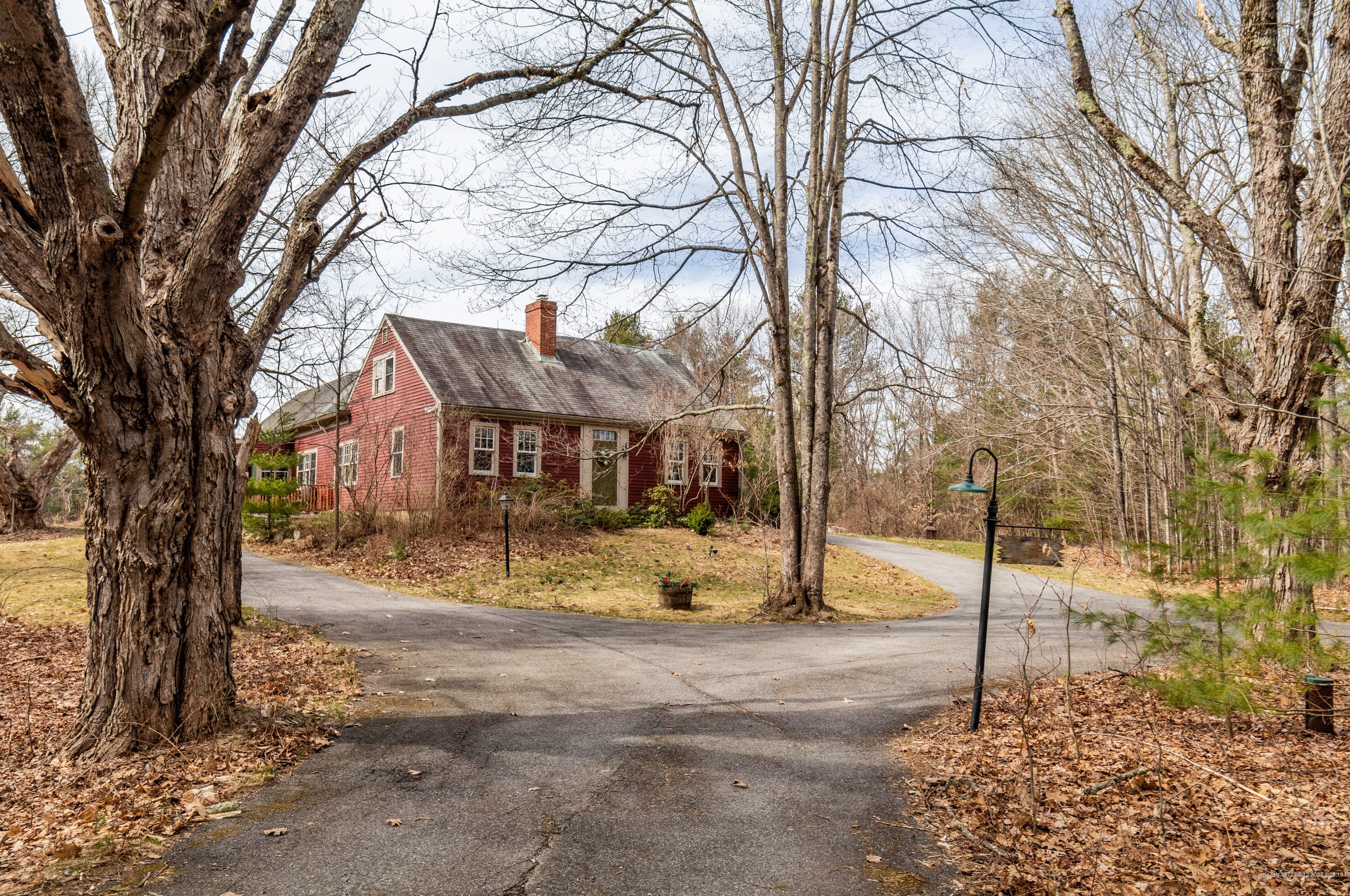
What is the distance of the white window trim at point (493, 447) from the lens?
22375 millimetres

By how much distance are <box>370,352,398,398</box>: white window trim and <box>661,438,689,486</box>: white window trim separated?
8.56 metres

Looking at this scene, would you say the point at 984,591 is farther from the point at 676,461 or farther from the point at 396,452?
the point at 396,452

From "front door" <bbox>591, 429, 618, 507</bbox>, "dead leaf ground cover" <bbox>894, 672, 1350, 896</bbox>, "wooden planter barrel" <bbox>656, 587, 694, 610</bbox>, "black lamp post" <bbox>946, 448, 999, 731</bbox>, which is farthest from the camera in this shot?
"front door" <bbox>591, 429, 618, 507</bbox>

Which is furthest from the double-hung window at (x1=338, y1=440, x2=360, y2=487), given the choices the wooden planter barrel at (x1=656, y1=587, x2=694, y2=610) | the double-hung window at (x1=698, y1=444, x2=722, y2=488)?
the wooden planter barrel at (x1=656, y1=587, x2=694, y2=610)

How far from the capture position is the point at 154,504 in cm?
523

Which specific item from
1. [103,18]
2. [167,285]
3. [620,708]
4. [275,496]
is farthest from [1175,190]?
[275,496]

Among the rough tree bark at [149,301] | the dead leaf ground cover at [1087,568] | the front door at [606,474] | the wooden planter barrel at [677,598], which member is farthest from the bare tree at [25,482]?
the dead leaf ground cover at [1087,568]

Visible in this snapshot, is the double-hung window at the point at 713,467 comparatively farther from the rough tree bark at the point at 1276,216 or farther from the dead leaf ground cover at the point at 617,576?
the rough tree bark at the point at 1276,216

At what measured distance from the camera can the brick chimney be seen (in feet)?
85.4

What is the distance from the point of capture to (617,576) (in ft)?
58.9

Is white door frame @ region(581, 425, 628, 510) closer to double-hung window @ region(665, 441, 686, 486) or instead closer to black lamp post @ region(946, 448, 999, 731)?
double-hung window @ region(665, 441, 686, 486)

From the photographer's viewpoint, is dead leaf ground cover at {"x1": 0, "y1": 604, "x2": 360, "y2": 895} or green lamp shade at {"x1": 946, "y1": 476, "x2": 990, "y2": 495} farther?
green lamp shade at {"x1": 946, "y1": 476, "x2": 990, "y2": 495}

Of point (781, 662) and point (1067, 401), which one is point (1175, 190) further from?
point (1067, 401)

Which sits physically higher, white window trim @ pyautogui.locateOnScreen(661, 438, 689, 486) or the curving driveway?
white window trim @ pyautogui.locateOnScreen(661, 438, 689, 486)
